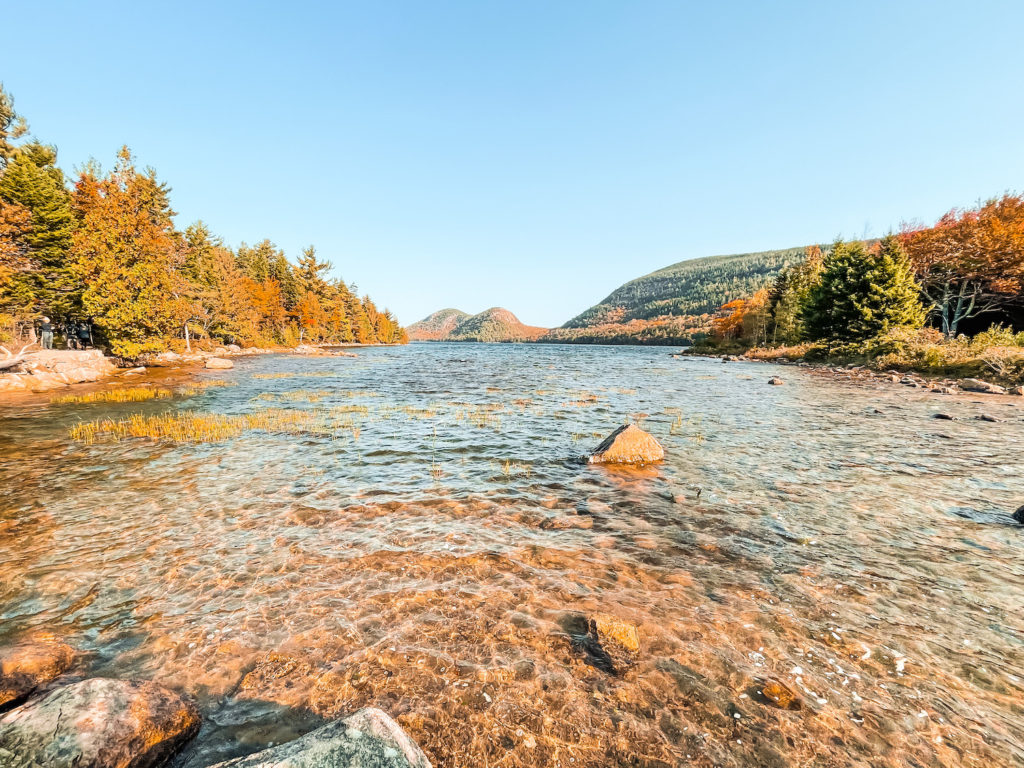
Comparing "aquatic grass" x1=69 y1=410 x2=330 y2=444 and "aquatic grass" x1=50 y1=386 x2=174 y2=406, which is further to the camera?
→ "aquatic grass" x1=50 y1=386 x2=174 y2=406

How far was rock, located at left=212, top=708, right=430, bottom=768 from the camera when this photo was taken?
2393mm

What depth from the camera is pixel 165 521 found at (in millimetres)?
8055

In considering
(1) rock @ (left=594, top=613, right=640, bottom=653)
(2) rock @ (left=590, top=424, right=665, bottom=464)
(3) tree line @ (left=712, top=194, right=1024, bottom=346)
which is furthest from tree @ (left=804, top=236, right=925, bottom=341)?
(1) rock @ (left=594, top=613, right=640, bottom=653)

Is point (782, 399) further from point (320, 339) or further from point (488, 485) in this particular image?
point (320, 339)

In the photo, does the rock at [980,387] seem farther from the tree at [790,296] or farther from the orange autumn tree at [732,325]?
the orange autumn tree at [732,325]

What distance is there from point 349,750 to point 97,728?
2.09m

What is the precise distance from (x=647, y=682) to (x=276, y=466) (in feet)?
36.1

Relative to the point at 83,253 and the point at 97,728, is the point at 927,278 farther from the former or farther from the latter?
the point at 83,253

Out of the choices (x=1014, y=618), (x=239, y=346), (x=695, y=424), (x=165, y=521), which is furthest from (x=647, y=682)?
(x=239, y=346)

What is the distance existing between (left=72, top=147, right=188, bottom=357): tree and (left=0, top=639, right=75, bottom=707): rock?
146 feet

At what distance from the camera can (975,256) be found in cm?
4478

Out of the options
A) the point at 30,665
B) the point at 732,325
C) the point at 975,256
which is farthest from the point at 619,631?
the point at 732,325

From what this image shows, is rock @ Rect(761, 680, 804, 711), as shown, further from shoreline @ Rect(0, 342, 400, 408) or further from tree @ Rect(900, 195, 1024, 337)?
tree @ Rect(900, 195, 1024, 337)

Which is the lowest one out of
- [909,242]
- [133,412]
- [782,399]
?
[782,399]
